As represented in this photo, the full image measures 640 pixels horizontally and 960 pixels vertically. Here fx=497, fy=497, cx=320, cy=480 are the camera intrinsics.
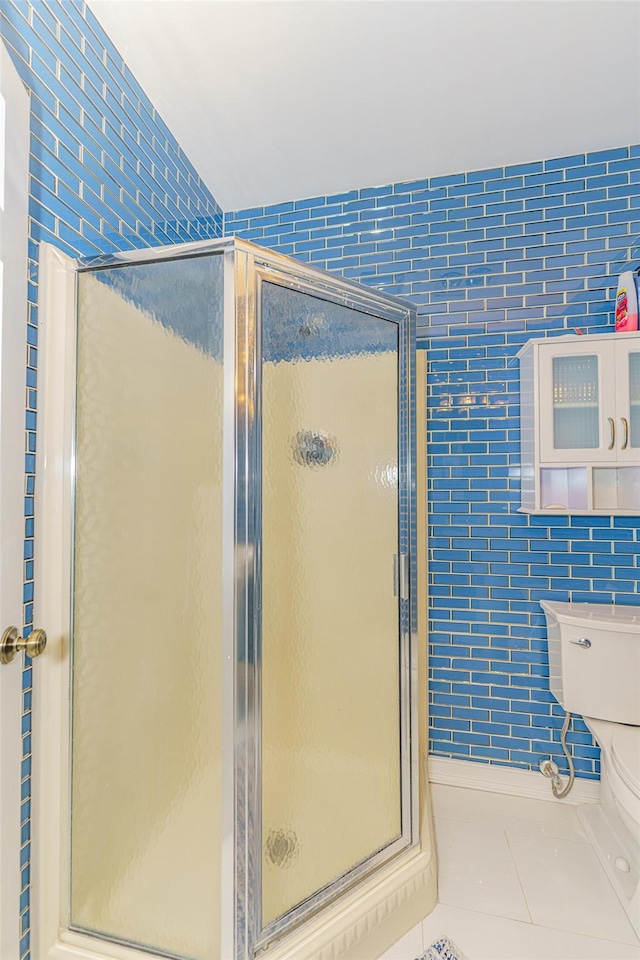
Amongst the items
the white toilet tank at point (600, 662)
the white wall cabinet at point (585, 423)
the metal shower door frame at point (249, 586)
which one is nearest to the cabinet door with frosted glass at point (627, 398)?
Result: the white wall cabinet at point (585, 423)

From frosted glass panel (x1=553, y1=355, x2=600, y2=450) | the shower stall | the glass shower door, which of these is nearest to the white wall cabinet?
frosted glass panel (x1=553, y1=355, x2=600, y2=450)

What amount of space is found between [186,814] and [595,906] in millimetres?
1213

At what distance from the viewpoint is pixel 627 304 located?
176cm

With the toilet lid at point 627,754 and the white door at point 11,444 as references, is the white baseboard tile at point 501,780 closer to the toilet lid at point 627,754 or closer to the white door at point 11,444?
the toilet lid at point 627,754

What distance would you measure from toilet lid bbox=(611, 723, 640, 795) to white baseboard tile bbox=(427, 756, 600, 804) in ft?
1.22

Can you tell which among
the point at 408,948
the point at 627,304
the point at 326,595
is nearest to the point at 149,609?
the point at 326,595

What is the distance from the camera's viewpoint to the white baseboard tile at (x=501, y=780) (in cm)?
185

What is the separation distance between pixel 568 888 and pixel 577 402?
1.53m

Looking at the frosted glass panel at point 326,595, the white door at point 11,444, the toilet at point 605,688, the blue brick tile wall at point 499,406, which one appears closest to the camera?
the white door at point 11,444

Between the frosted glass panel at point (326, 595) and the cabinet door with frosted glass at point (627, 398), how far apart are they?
84 cm

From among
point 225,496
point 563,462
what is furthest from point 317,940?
point 563,462

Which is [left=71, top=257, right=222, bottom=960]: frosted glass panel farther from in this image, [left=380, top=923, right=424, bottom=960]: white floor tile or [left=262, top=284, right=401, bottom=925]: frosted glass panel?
[left=380, top=923, right=424, bottom=960]: white floor tile

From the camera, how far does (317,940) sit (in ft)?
3.78

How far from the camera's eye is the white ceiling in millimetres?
1357
